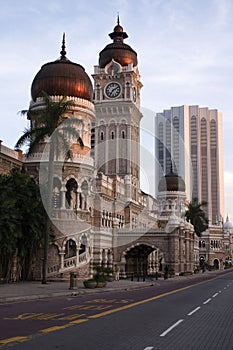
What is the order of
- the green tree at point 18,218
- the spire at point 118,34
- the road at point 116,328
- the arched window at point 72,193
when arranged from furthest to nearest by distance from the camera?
the spire at point 118,34
the arched window at point 72,193
the green tree at point 18,218
the road at point 116,328

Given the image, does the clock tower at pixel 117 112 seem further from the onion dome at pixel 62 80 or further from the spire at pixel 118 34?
the onion dome at pixel 62 80

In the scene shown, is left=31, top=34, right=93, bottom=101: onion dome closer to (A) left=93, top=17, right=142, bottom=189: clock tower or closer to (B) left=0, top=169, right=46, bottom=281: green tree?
(B) left=0, top=169, right=46, bottom=281: green tree

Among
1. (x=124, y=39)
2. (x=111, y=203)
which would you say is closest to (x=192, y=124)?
(x=124, y=39)

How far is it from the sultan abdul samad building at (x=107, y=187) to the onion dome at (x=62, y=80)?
3.6 inches

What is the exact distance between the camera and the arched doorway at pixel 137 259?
56.2m

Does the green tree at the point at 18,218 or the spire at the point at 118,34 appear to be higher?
the spire at the point at 118,34

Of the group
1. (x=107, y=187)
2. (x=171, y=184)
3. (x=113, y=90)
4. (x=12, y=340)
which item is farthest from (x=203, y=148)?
(x=12, y=340)

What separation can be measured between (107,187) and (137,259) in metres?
12.2

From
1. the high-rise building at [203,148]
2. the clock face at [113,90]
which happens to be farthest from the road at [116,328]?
the high-rise building at [203,148]

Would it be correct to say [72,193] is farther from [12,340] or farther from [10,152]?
[12,340]

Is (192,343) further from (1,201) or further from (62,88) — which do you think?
(62,88)

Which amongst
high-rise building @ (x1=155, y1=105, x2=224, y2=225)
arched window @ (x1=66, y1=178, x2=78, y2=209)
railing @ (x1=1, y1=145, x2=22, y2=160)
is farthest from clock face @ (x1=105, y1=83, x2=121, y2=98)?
high-rise building @ (x1=155, y1=105, x2=224, y2=225)

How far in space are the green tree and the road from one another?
12.3 metres

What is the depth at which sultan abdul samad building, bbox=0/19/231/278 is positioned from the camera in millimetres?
41406
